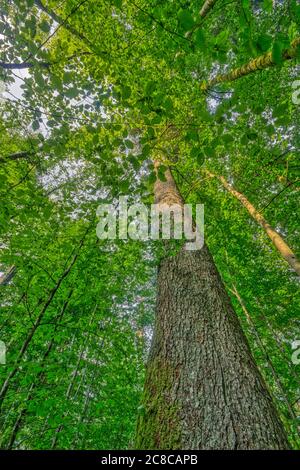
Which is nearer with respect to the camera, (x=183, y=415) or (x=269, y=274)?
(x=183, y=415)

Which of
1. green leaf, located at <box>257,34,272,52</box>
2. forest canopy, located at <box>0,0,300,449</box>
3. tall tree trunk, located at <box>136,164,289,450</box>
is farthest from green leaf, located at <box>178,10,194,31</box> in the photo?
tall tree trunk, located at <box>136,164,289,450</box>

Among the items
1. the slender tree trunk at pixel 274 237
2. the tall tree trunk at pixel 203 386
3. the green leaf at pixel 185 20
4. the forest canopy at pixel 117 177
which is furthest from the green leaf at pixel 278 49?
the slender tree trunk at pixel 274 237

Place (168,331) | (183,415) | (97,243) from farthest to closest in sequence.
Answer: (97,243) → (168,331) → (183,415)

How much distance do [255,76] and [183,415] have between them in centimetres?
678

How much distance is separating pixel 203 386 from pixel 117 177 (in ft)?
5.61

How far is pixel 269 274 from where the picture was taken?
23.9 feet

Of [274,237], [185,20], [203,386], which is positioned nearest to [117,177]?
[185,20]

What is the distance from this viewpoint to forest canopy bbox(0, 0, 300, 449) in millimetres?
1623

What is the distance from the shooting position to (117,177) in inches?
83.7

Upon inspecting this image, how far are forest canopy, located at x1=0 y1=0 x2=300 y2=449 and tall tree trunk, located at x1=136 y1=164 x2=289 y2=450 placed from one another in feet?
0.12

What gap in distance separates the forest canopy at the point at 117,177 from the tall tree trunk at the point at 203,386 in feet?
0.12

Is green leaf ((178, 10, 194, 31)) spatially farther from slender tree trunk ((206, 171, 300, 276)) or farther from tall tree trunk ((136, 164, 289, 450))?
slender tree trunk ((206, 171, 300, 276))
